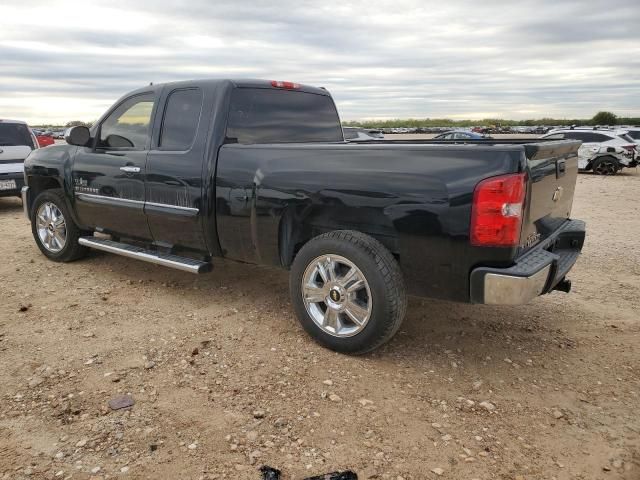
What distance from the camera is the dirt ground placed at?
268cm

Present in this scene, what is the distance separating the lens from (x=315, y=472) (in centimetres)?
259

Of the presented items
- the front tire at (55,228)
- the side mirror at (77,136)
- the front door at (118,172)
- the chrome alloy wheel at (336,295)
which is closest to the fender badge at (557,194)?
the chrome alloy wheel at (336,295)

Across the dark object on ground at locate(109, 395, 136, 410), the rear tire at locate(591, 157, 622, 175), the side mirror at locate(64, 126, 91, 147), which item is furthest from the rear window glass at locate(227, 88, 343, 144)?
the rear tire at locate(591, 157, 622, 175)

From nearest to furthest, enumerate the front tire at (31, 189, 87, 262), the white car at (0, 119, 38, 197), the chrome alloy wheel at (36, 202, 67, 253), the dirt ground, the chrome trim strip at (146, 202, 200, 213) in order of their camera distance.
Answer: the dirt ground → the chrome trim strip at (146, 202, 200, 213) → the front tire at (31, 189, 87, 262) → the chrome alloy wheel at (36, 202, 67, 253) → the white car at (0, 119, 38, 197)

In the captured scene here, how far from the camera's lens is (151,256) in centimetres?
485

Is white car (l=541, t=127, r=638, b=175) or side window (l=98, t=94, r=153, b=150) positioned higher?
side window (l=98, t=94, r=153, b=150)

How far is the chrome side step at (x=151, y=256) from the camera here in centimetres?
452

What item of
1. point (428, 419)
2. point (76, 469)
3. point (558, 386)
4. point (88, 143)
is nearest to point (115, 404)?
point (76, 469)

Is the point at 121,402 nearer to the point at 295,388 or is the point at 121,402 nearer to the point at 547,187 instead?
the point at 295,388

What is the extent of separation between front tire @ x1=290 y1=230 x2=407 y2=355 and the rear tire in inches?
669

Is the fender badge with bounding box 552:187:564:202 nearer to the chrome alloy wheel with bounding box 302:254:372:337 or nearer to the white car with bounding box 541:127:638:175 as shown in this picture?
the chrome alloy wheel with bounding box 302:254:372:337

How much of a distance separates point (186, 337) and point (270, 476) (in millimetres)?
1791

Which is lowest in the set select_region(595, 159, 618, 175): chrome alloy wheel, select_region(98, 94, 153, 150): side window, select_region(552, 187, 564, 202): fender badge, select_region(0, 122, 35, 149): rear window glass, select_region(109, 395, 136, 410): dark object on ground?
select_region(109, 395, 136, 410): dark object on ground

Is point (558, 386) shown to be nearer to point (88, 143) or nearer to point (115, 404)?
point (115, 404)
